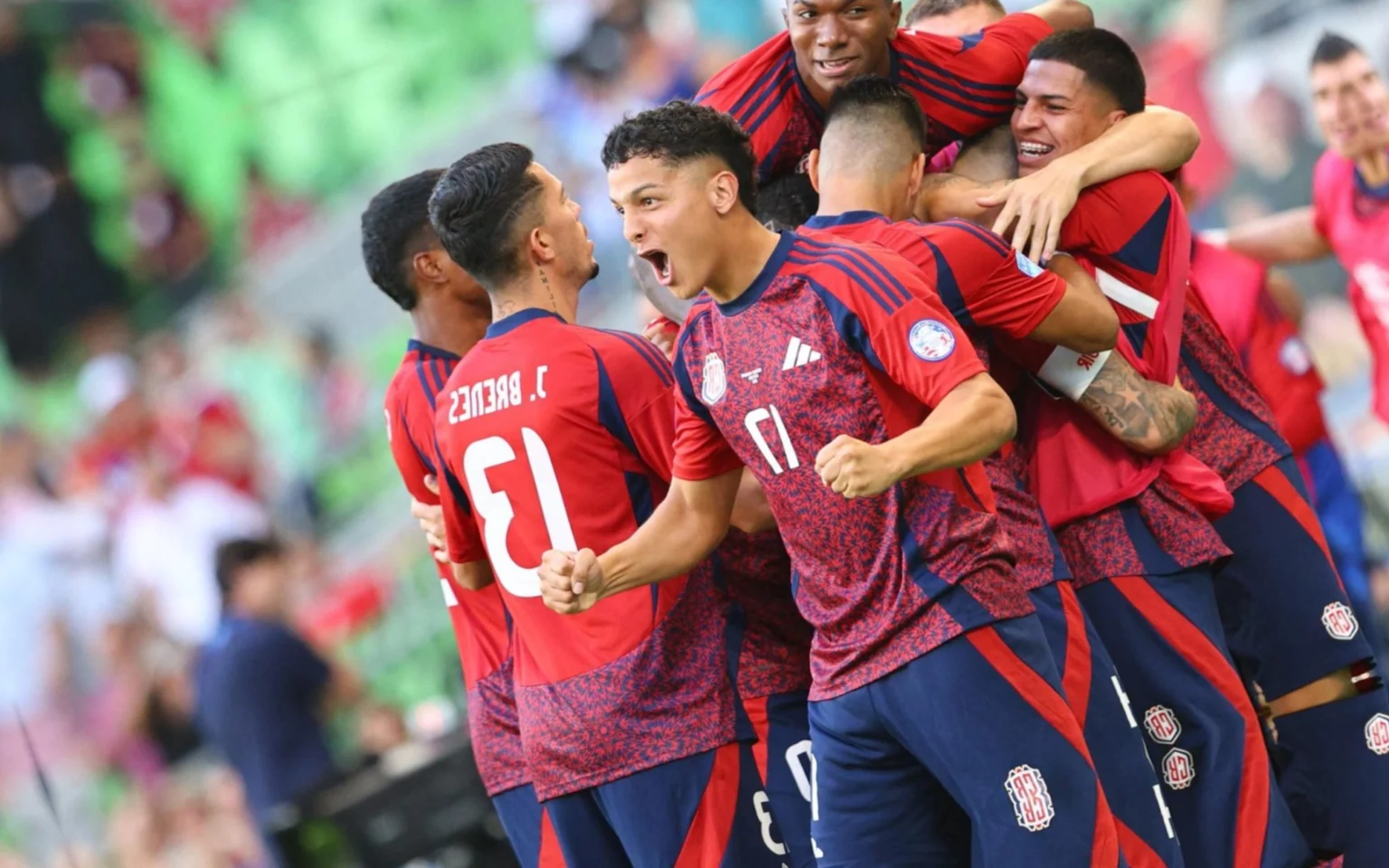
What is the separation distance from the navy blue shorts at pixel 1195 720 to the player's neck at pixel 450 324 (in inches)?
74.5

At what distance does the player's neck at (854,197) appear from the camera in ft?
13.1

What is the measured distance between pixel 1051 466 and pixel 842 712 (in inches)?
42.5

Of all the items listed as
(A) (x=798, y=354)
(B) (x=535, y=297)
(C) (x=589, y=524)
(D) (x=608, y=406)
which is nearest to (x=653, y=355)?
(D) (x=608, y=406)

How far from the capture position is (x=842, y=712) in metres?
3.59

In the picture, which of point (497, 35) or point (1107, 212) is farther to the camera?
point (497, 35)

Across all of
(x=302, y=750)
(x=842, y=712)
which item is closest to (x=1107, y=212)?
(x=842, y=712)

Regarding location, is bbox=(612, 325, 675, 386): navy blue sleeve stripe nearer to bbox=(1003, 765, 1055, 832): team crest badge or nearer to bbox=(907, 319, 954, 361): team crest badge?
bbox=(907, 319, 954, 361): team crest badge

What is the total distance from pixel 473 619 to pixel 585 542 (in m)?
0.95

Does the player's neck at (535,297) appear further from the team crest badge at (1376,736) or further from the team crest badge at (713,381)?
the team crest badge at (1376,736)

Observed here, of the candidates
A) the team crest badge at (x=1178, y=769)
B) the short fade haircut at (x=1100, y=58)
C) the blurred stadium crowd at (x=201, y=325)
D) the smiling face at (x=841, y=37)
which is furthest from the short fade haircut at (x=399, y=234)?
the blurred stadium crowd at (x=201, y=325)

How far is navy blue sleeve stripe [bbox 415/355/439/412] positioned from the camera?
476 centimetres

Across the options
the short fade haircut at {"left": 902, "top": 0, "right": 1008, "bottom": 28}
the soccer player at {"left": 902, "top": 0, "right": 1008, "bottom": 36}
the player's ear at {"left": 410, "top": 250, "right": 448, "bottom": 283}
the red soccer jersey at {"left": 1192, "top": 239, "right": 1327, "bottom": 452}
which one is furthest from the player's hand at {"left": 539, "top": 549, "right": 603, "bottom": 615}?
the red soccer jersey at {"left": 1192, "top": 239, "right": 1327, "bottom": 452}

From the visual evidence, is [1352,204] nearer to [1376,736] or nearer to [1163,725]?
[1376,736]

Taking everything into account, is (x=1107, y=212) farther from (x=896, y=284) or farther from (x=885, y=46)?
(x=896, y=284)
